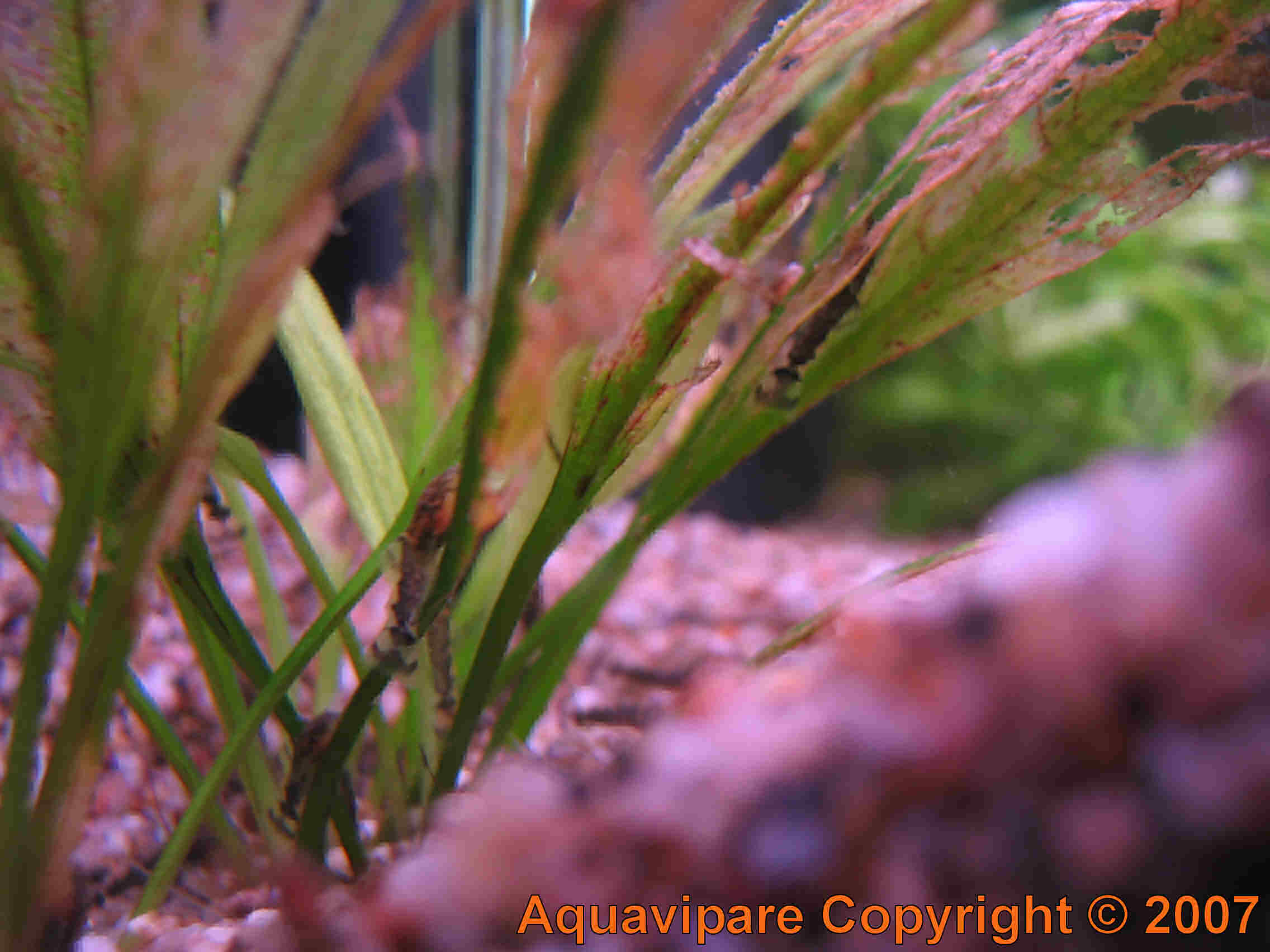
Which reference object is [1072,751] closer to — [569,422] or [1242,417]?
[1242,417]

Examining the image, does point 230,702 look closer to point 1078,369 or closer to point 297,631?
point 297,631

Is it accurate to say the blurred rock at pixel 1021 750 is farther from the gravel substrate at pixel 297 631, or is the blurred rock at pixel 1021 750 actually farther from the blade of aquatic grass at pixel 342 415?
the blade of aquatic grass at pixel 342 415

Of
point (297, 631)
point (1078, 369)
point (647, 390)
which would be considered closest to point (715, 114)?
point (647, 390)

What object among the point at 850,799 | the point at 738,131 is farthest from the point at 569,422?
the point at 850,799

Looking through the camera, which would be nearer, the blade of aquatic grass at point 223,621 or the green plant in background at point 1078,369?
the blade of aquatic grass at point 223,621

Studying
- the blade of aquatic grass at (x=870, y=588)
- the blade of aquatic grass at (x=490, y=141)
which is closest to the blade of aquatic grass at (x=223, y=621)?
the blade of aquatic grass at (x=870, y=588)

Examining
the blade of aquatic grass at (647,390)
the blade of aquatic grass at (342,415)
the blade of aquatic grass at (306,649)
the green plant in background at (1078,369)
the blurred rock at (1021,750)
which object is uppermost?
the green plant in background at (1078,369)
